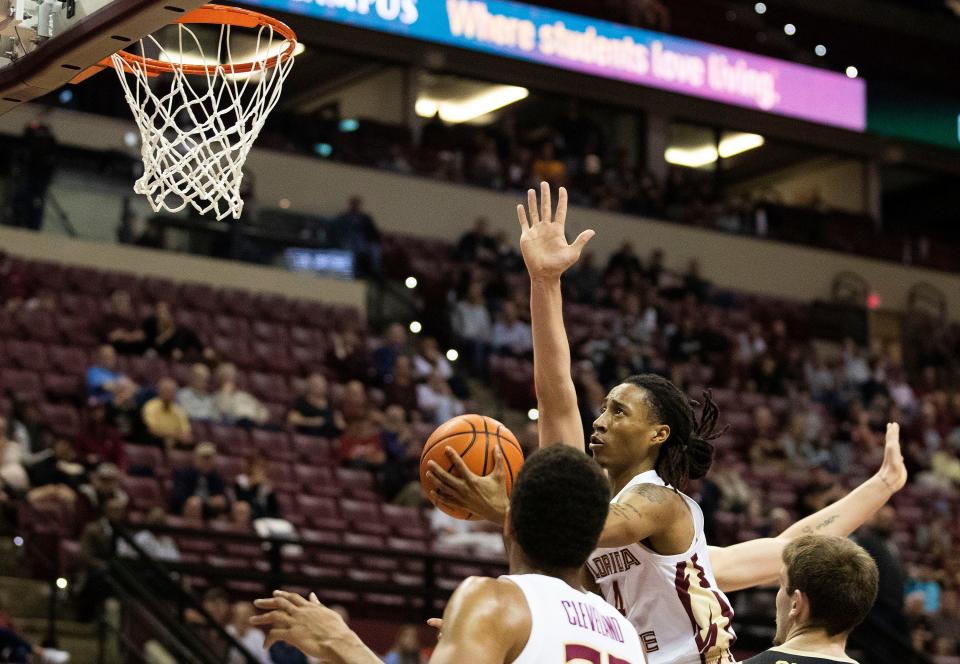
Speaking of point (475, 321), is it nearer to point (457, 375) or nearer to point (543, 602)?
point (457, 375)

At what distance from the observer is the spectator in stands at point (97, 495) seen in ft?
34.7

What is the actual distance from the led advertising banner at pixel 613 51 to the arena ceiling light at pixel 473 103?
201 cm

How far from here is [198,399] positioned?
42.4ft

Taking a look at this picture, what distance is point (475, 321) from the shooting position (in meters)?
16.4

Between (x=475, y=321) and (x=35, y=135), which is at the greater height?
(x=35, y=135)

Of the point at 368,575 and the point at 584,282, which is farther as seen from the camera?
the point at 584,282

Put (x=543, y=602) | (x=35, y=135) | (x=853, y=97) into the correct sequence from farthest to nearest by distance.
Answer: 1. (x=853, y=97)
2. (x=35, y=135)
3. (x=543, y=602)

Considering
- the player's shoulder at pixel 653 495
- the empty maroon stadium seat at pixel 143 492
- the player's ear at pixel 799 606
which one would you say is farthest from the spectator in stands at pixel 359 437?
the player's ear at pixel 799 606

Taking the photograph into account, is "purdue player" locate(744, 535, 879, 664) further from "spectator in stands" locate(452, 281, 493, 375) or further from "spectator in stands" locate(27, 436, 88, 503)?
"spectator in stands" locate(452, 281, 493, 375)

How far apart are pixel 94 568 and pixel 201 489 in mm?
1531

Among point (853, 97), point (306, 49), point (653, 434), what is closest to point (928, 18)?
point (853, 97)

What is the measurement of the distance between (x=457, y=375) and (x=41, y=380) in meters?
4.24

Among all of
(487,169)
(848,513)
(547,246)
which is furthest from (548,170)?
(547,246)

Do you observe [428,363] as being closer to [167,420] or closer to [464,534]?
[464,534]
